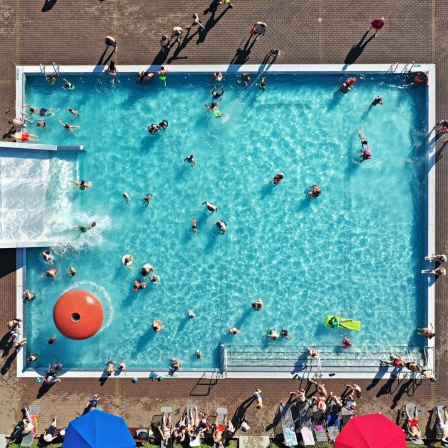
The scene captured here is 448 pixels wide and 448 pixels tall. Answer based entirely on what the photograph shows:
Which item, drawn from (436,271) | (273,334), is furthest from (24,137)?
(436,271)

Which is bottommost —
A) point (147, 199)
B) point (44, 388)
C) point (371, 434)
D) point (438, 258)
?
point (371, 434)

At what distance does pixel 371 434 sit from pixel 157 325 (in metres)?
8.78

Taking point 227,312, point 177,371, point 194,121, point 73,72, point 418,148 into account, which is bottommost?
point 177,371

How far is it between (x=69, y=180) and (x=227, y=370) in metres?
9.99

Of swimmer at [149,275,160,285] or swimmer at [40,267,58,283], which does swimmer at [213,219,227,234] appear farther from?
swimmer at [40,267,58,283]

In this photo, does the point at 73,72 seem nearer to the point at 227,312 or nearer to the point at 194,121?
the point at 194,121

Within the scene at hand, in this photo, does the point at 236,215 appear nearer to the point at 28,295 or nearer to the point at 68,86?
the point at 68,86

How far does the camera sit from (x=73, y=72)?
15852mm

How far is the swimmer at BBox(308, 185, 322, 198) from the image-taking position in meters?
15.8

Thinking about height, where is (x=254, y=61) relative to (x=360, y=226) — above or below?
above

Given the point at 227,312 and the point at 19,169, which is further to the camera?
the point at 227,312

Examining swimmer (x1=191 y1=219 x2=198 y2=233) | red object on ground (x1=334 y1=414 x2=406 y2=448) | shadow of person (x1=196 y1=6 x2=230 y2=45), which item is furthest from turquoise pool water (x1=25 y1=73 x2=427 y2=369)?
red object on ground (x1=334 y1=414 x2=406 y2=448)

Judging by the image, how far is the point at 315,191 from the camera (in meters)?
15.8

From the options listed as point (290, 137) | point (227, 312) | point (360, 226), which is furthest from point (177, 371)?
point (290, 137)
